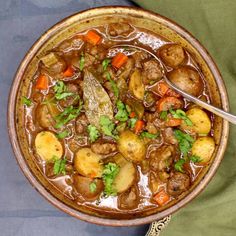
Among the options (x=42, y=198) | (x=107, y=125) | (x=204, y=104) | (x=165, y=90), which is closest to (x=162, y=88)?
(x=165, y=90)

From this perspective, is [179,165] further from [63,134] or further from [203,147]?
[63,134]

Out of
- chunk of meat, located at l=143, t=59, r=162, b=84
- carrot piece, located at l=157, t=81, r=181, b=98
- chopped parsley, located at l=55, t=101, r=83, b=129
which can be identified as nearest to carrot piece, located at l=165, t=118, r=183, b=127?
carrot piece, located at l=157, t=81, r=181, b=98

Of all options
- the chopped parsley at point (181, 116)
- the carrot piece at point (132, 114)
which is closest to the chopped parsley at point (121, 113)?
the carrot piece at point (132, 114)

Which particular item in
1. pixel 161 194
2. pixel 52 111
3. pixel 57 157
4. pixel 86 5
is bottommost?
pixel 161 194

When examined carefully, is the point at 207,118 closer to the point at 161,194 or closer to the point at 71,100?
the point at 161,194

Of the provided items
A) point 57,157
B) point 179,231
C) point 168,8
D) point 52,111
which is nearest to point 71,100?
Answer: point 52,111

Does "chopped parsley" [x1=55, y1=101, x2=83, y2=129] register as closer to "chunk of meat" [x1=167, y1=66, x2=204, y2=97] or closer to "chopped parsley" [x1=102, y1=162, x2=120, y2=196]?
"chopped parsley" [x1=102, y1=162, x2=120, y2=196]
